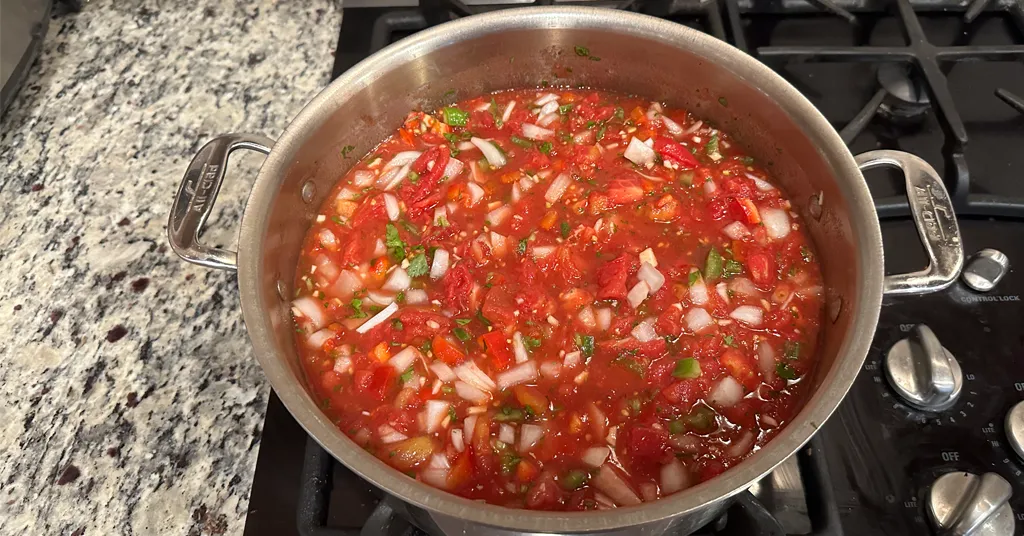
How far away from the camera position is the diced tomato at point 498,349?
1803 millimetres

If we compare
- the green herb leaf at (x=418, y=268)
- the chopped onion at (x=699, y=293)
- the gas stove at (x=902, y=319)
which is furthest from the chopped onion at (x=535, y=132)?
the chopped onion at (x=699, y=293)

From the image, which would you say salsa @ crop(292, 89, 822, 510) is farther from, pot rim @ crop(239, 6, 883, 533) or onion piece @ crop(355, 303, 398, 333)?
pot rim @ crop(239, 6, 883, 533)

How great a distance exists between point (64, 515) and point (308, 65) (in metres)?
1.75

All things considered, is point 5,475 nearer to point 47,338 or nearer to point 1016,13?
point 47,338

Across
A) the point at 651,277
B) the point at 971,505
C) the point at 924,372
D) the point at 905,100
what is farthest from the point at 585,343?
the point at 905,100

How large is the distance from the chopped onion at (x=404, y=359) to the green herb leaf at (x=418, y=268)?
26cm

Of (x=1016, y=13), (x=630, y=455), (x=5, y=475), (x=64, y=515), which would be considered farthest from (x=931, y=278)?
(x=5, y=475)

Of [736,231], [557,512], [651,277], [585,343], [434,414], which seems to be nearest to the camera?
[557,512]

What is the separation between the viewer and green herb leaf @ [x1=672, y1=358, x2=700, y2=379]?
1750 millimetres

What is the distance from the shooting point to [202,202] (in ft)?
5.33

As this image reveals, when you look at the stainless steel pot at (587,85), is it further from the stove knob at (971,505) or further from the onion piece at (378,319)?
the stove knob at (971,505)

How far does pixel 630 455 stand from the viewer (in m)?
1.66

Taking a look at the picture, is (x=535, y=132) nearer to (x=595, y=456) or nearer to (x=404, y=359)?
(x=404, y=359)

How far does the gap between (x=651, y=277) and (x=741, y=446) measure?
1.75ft
